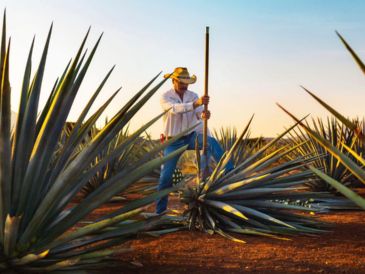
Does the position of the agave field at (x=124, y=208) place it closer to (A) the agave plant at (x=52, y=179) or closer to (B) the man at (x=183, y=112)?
(A) the agave plant at (x=52, y=179)

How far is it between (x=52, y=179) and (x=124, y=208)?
1.31ft

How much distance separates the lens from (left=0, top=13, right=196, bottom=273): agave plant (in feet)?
7.61

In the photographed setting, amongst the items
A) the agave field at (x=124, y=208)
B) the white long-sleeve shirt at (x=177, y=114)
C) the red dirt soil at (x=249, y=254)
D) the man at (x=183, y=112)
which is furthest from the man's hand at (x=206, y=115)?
the red dirt soil at (x=249, y=254)

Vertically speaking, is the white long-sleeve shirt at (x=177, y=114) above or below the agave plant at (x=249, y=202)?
above

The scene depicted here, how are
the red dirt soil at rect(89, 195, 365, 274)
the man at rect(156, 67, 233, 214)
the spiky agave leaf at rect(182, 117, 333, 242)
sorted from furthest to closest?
the man at rect(156, 67, 233, 214), the spiky agave leaf at rect(182, 117, 333, 242), the red dirt soil at rect(89, 195, 365, 274)

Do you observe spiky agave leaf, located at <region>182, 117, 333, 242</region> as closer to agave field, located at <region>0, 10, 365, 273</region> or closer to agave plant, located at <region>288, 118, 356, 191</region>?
agave field, located at <region>0, 10, 365, 273</region>

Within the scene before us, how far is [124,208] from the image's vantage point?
2.53 metres

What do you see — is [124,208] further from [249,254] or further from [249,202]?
[249,202]

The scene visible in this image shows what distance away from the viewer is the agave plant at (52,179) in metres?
2.32

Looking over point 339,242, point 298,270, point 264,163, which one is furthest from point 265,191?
point 298,270

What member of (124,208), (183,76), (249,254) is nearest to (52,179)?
(124,208)

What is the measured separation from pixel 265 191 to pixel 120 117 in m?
2.01

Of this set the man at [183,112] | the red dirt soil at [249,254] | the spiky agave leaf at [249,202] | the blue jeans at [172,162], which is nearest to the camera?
the red dirt soil at [249,254]

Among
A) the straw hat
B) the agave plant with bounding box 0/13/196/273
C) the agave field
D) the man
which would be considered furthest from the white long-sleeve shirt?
the agave plant with bounding box 0/13/196/273
